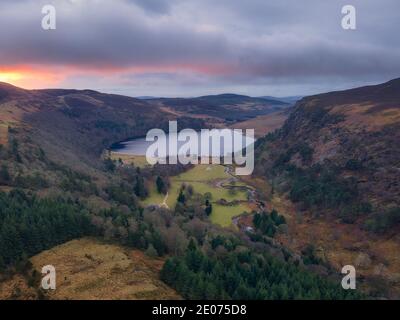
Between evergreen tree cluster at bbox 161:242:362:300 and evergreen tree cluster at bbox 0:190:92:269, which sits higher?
evergreen tree cluster at bbox 0:190:92:269

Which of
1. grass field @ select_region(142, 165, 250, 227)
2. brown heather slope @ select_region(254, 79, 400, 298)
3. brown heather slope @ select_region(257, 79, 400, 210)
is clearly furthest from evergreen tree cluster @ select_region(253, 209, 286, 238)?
brown heather slope @ select_region(257, 79, 400, 210)

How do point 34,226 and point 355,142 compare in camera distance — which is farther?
point 355,142

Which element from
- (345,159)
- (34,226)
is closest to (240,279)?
(34,226)

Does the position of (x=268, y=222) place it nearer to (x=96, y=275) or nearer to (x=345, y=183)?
(x=345, y=183)

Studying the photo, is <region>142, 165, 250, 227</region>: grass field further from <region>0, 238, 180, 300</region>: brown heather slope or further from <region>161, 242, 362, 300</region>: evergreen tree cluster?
<region>0, 238, 180, 300</region>: brown heather slope

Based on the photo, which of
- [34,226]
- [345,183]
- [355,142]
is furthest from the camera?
[355,142]
